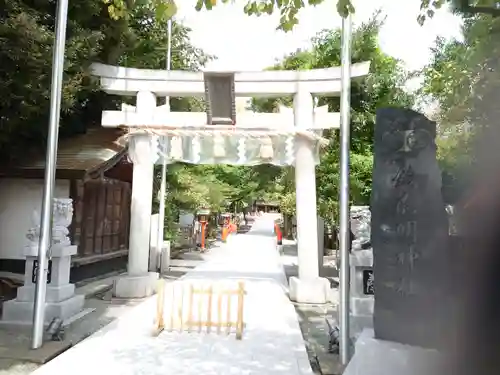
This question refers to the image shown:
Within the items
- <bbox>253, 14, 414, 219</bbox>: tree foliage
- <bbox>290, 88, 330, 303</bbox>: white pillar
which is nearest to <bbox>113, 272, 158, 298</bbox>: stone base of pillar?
<bbox>290, 88, 330, 303</bbox>: white pillar

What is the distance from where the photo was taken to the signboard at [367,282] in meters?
7.62

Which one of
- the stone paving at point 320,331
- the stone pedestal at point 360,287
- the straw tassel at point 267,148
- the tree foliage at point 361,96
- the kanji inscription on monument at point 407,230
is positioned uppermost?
the tree foliage at point 361,96

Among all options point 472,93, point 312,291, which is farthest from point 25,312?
point 472,93

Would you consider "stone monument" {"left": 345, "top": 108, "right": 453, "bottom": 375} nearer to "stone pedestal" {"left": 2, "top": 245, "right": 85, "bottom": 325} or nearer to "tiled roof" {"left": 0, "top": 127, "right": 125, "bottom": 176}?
"stone pedestal" {"left": 2, "top": 245, "right": 85, "bottom": 325}

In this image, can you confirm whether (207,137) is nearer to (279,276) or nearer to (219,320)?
(219,320)

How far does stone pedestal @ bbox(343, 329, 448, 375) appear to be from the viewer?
2.89m

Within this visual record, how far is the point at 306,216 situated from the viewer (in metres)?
10.9

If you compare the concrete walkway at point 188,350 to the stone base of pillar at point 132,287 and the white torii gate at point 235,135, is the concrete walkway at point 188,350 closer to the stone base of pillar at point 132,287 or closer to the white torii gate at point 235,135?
the stone base of pillar at point 132,287

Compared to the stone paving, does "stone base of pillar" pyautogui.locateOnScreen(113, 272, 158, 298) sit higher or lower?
higher

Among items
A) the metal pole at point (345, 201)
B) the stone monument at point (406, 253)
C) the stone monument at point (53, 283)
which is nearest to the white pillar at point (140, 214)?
the stone monument at point (53, 283)

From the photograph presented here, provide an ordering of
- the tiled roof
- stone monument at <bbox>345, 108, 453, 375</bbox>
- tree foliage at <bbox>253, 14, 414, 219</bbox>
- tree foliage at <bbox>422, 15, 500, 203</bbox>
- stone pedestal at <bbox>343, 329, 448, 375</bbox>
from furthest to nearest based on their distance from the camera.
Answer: tree foliage at <bbox>253, 14, 414, 219</bbox> → the tiled roof → tree foliage at <bbox>422, 15, 500, 203</bbox> → stone monument at <bbox>345, 108, 453, 375</bbox> → stone pedestal at <bbox>343, 329, 448, 375</bbox>

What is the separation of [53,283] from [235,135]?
5027 millimetres

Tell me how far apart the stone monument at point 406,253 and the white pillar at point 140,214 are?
323 inches

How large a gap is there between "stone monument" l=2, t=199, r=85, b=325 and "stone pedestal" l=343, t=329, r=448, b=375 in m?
6.18
